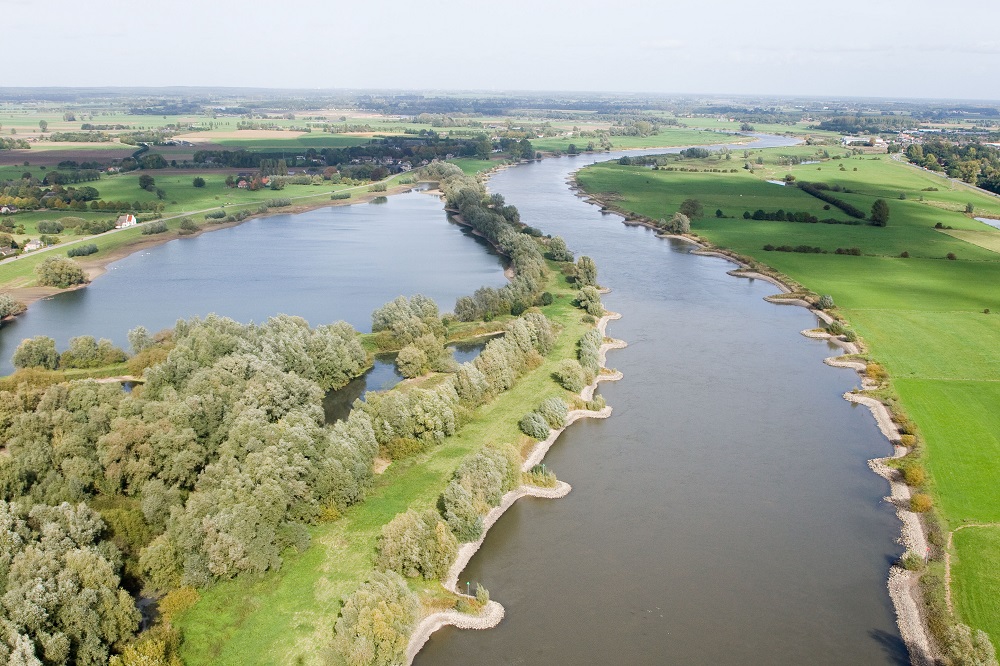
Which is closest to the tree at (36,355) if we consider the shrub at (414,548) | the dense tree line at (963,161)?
the shrub at (414,548)

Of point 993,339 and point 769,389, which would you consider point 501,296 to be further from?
point 993,339

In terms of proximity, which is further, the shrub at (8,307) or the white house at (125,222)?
the white house at (125,222)

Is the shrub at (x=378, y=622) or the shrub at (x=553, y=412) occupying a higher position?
the shrub at (x=553, y=412)

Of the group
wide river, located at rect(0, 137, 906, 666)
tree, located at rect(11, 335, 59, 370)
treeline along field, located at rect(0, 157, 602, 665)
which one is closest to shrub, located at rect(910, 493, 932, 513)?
wide river, located at rect(0, 137, 906, 666)

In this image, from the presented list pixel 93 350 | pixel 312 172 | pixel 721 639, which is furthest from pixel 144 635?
pixel 312 172

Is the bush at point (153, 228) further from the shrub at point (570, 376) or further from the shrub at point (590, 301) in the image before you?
the shrub at point (570, 376)

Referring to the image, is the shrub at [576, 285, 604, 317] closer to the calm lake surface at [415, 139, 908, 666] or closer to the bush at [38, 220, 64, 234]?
the calm lake surface at [415, 139, 908, 666]

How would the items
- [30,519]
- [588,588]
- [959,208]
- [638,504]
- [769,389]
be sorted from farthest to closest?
[959,208] → [769,389] → [638,504] → [588,588] → [30,519]
